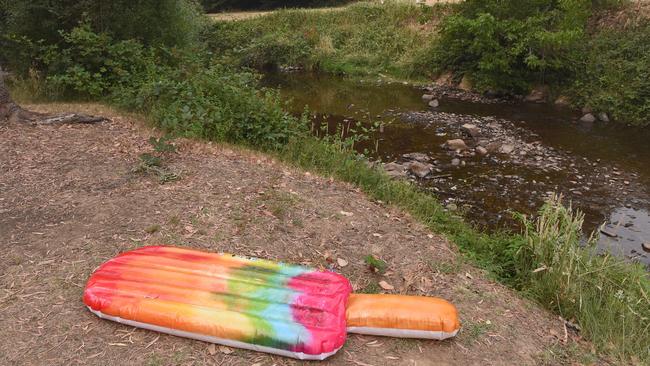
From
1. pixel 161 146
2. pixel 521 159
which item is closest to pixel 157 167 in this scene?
pixel 161 146

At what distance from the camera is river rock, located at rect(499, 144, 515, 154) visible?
29.5 feet

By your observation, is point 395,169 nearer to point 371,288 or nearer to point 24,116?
point 371,288

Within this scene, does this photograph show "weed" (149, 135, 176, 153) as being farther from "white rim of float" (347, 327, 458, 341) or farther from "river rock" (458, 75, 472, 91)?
"river rock" (458, 75, 472, 91)

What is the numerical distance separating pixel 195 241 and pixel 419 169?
15.4 ft

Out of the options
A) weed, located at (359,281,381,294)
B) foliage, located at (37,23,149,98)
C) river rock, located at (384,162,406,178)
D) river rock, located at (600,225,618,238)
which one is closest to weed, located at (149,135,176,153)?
foliage, located at (37,23,149,98)

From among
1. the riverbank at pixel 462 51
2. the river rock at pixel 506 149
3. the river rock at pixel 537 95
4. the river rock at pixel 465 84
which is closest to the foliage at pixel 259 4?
the riverbank at pixel 462 51

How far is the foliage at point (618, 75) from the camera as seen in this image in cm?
1118

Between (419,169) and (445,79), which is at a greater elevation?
(445,79)

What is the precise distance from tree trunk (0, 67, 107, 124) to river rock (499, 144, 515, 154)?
687 centimetres

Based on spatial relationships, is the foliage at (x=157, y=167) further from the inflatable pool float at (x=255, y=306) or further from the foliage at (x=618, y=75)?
the foliage at (x=618, y=75)

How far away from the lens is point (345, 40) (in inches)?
795

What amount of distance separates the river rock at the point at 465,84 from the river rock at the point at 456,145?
19.4 feet

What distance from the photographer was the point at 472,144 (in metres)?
9.51

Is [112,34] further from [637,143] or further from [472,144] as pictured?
[637,143]
